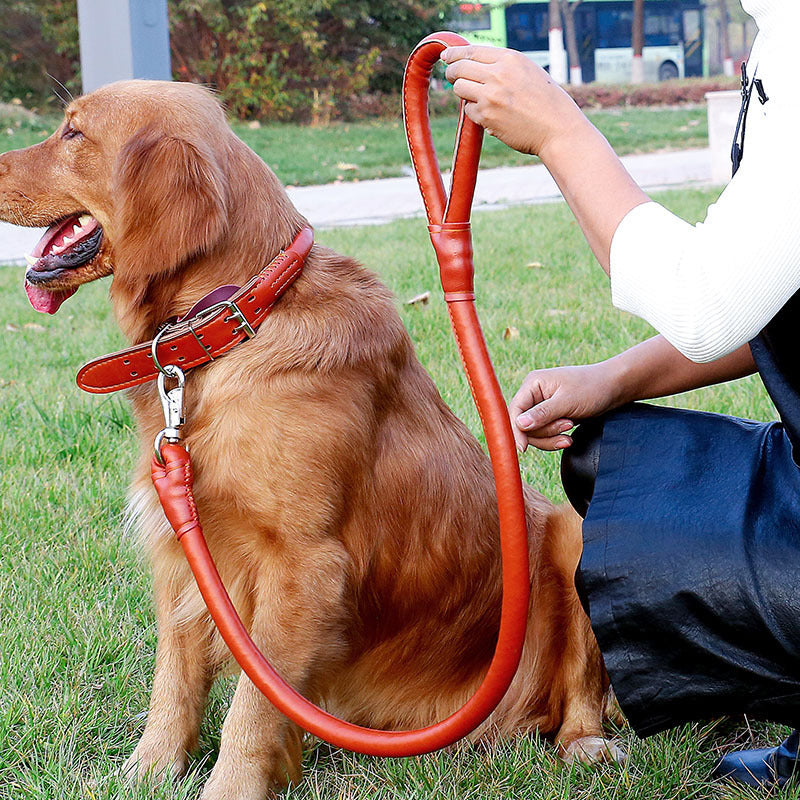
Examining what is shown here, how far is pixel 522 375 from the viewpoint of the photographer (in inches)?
161

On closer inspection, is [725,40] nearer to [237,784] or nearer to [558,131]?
[558,131]

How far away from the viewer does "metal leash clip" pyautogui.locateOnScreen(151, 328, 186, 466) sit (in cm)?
193

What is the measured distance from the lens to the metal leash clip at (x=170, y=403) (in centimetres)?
193

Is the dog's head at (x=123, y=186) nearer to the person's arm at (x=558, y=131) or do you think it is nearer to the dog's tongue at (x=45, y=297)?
the dog's tongue at (x=45, y=297)

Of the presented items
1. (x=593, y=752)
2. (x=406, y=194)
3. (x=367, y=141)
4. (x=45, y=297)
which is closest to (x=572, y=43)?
(x=367, y=141)

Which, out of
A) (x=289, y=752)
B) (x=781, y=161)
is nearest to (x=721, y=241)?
(x=781, y=161)

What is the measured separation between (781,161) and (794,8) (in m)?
0.29

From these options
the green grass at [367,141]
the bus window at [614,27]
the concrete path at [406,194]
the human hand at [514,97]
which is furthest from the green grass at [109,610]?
the bus window at [614,27]

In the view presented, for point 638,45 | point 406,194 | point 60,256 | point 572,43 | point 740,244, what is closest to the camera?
point 740,244

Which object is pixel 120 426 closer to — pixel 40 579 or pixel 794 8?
pixel 40 579

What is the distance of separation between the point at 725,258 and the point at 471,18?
998 inches

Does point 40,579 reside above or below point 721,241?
below

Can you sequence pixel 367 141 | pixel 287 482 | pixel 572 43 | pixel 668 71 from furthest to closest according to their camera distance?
pixel 668 71
pixel 572 43
pixel 367 141
pixel 287 482

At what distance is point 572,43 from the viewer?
94.2ft
